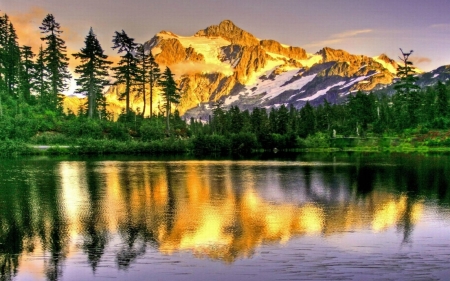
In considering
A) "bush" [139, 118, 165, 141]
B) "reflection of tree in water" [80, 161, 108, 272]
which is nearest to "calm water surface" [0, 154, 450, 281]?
"reflection of tree in water" [80, 161, 108, 272]

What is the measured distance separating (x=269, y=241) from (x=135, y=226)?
7.26 m

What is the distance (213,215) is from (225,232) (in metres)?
4.17

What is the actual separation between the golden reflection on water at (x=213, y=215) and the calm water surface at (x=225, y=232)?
2.5 inches

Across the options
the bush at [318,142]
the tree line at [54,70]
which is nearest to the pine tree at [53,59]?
the tree line at [54,70]

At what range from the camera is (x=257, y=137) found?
120 m

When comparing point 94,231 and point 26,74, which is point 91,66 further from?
point 94,231

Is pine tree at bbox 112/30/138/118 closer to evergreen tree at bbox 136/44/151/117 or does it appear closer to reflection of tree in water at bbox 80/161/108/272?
evergreen tree at bbox 136/44/151/117

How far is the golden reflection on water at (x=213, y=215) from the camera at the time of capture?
19.7 m

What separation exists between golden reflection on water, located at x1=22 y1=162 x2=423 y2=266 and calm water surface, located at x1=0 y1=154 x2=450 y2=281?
62 mm

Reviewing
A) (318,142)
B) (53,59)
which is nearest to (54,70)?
(53,59)

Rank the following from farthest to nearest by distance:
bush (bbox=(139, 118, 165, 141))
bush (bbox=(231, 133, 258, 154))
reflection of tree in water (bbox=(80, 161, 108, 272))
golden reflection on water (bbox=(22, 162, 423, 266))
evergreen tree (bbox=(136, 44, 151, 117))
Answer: bush (bbox=(231, 133, 258, 154))
evergreen tree (bbox=(136, 44, 151, 117))
bush (bbox=(139, 118, 165, 141))
golden reflection on water (bbox=(22, 162, 423, 266))
reflection of tree in water (bbox=(80, 161, 108, 272))

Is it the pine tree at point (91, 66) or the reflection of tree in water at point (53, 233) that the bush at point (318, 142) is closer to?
the pine tree at point (91, 66)

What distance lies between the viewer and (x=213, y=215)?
25.1 m

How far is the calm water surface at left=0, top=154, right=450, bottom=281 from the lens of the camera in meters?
15.8
